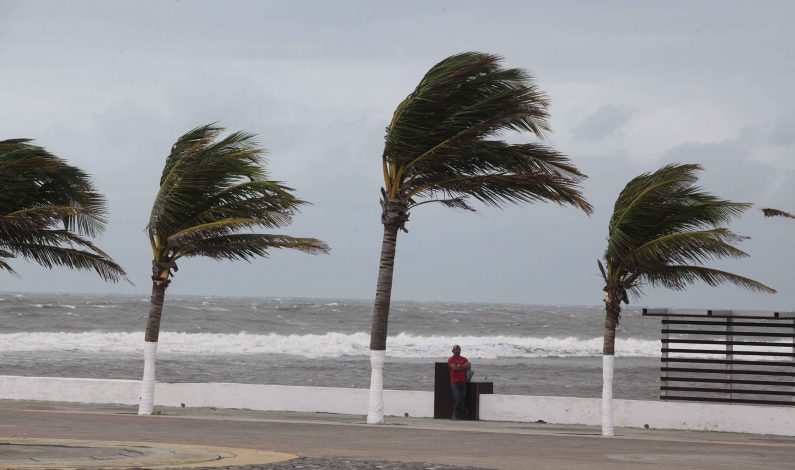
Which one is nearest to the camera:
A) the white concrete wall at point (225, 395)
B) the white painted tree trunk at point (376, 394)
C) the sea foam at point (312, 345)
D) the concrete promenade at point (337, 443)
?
the concrete promenade at point (337, 443)

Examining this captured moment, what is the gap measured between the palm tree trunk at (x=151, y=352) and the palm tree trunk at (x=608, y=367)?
299 inches

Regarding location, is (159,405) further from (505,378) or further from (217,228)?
(505,378)

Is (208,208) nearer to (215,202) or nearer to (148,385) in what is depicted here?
(215,202)

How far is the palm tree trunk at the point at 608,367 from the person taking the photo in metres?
18.1

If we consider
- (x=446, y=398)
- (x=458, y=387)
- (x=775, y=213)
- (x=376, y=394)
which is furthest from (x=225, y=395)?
(x=775, y=213)

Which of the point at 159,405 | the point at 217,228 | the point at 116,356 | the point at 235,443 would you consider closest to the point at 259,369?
the point at 116,356

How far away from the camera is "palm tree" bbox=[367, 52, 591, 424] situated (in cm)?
1844

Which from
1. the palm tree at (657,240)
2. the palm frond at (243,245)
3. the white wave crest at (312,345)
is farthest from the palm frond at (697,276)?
the white wave crest at (312,345)

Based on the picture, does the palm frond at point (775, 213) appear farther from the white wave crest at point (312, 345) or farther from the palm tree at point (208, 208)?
the white wave crest at point (312, 345)

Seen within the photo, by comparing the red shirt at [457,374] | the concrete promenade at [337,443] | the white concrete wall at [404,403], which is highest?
the red shirt at [457,374]

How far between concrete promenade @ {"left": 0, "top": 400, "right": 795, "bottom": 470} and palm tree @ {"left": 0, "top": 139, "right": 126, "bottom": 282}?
9.54 ft

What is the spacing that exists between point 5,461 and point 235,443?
3.87m

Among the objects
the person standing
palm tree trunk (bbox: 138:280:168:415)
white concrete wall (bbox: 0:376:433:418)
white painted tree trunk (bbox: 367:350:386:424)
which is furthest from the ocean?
palm tree trunk (bbox: 138:280:168:415)

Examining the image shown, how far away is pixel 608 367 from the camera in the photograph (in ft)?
60.5
